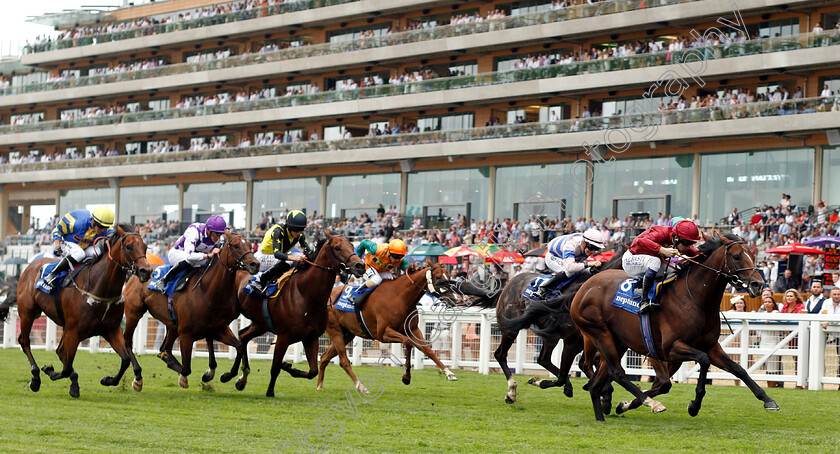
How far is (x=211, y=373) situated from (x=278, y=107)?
34482 millimetres

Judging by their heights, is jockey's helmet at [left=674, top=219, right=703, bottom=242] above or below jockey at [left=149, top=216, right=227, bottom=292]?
above

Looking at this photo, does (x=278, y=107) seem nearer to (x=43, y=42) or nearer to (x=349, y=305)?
(x=43, y=42)

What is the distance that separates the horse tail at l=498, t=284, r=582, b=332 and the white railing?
116cm

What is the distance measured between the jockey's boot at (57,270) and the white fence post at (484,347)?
23.3 feet

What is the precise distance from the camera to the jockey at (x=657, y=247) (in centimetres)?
977

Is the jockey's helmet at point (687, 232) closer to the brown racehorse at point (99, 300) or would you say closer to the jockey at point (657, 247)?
the jockey at point (657, 247)

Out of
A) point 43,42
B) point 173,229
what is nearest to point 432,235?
point 173,229

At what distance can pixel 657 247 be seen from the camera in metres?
9.73

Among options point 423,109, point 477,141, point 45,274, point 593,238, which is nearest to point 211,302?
point 45,274

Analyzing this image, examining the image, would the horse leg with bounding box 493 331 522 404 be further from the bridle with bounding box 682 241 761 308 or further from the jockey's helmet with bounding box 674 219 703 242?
the bridle with bounding box 682 241 761 308

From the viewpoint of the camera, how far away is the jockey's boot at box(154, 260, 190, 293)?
494 inches

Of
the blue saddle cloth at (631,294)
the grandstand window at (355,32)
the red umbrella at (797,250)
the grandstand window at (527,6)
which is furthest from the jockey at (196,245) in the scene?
the grandstand window at (355,32)

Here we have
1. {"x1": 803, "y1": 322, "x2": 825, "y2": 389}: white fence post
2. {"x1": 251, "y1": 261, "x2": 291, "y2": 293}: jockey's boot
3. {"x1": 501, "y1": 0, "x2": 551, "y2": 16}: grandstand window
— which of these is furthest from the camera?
{"x1": 501, "y1": 0, "x2": 551, "y2": 16}: grandstand window

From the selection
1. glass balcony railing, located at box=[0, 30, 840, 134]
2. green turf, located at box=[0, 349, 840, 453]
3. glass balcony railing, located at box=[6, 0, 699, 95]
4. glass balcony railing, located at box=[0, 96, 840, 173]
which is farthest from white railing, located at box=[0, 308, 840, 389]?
glass balcony railing, located at box=[6, 0, 699, 95]
